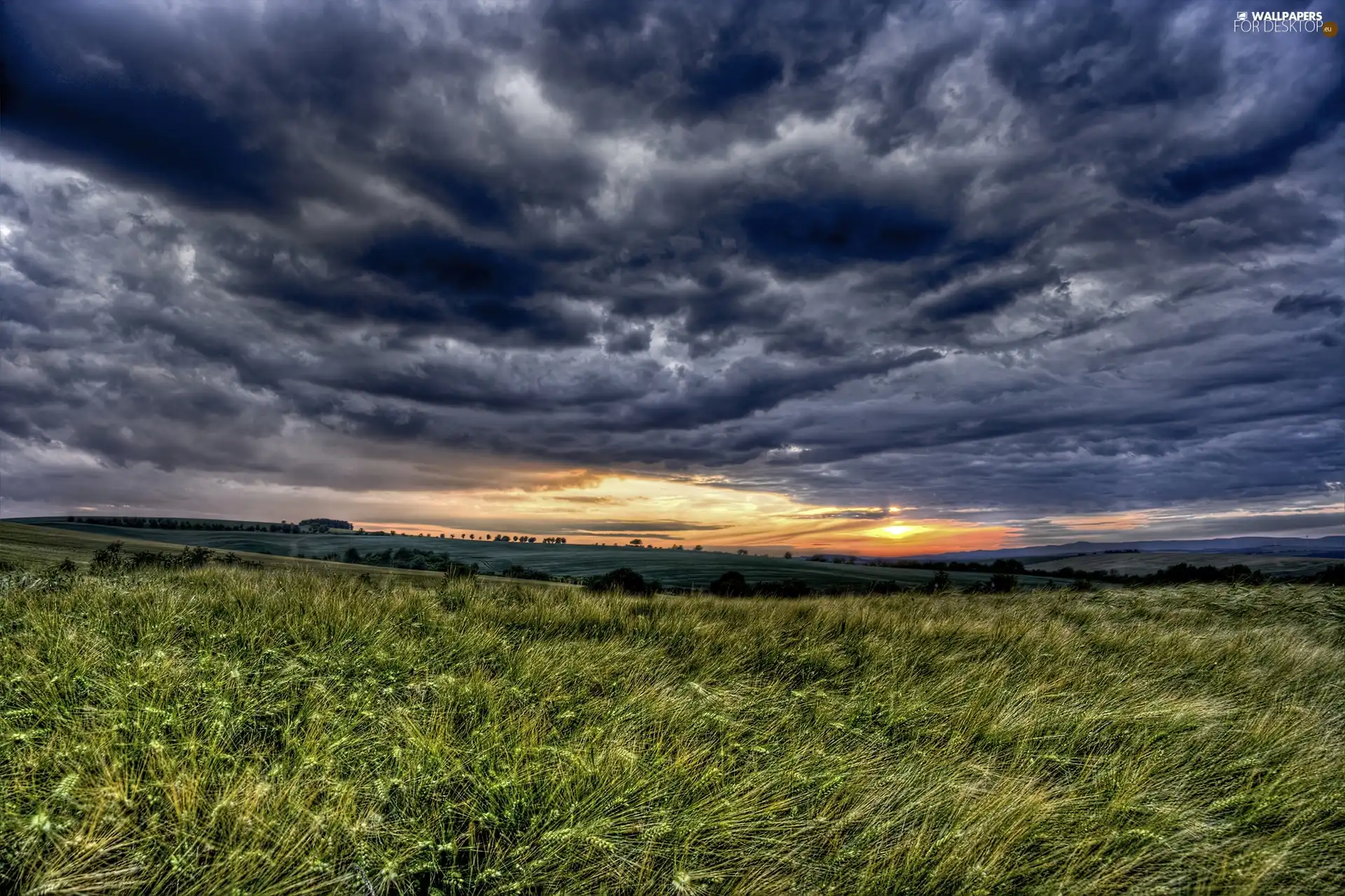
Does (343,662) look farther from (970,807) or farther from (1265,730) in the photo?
(1265,730)

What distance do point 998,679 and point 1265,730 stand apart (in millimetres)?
2141

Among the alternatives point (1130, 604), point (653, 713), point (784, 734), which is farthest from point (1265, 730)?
point (1130, 604)

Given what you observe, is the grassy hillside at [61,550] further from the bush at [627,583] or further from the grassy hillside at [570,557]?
the grassy hillside at [570,557]

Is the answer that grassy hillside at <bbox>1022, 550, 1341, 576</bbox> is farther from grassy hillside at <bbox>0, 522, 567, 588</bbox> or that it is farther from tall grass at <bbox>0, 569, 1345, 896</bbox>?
grassy hillside at <bbox>0, 522, 567, 588</bbox>

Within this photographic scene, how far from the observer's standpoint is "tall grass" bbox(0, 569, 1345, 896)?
316cm

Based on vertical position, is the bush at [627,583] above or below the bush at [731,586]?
above

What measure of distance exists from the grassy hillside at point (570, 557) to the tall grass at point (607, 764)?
→ 40.5 meters

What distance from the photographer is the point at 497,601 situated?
1033cm

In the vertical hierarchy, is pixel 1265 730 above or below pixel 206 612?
below

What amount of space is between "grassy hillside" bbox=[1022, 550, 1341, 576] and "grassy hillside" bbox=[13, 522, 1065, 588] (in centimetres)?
1537

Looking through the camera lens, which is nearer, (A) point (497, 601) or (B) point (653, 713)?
(B) point (653, 713)

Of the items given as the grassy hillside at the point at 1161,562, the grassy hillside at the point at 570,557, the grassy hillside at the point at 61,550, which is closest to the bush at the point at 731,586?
the grassy hillside at the point at 61,550

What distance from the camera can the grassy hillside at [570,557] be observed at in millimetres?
54531

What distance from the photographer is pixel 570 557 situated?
241ft
